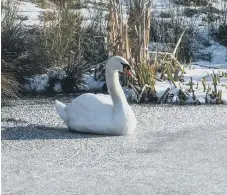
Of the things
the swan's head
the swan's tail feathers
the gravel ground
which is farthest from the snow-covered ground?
the swan's tail feathers

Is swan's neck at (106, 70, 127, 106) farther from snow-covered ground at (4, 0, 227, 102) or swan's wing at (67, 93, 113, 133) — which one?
snow-covered ground at (4, 0, 227, 102)

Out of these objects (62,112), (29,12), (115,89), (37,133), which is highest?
(29,12)

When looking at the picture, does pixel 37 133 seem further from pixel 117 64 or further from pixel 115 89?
pixel 117 64

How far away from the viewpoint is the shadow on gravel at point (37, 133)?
8.70 metres

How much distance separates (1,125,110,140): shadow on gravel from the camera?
8695mm

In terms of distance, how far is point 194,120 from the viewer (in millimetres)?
9570

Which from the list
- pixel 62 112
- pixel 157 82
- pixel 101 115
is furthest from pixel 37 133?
pixel 157 82

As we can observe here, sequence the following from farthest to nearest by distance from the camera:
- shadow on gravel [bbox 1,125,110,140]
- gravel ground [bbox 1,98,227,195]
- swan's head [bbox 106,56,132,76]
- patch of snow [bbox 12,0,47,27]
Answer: patch of snow [bbox 12,0,47,27]
swan's head [bbox 106,56,132,76]
shadow on gravel [bbox 1,125,110,140]
gravel ground [bbox 1,98,227,195]

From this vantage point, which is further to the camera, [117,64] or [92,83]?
[92,83]

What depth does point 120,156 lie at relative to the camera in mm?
7867

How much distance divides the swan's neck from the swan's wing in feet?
0.27

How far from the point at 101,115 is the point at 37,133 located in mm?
666

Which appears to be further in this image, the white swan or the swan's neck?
the swan's neck

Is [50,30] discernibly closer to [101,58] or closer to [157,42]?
[101,58]
